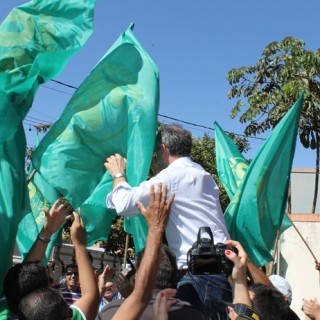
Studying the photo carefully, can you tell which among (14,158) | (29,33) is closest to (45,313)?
(14,158)

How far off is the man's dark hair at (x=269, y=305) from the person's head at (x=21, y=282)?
102 cm

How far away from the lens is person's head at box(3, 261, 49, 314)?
2.63 metres

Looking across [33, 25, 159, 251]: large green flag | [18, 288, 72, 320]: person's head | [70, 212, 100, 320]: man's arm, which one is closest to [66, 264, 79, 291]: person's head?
[33, 25, 159, 251]: large green flag

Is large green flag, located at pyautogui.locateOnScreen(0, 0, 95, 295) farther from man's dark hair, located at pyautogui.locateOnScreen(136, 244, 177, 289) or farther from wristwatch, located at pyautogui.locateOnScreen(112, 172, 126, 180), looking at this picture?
man's dark hair, located at pyautogui.locateOnScreen(136, 244, 177, 289)

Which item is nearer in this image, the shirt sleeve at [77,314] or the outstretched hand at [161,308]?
the outstretched hand at [161,308]

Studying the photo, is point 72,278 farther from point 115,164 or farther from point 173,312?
point 173,312

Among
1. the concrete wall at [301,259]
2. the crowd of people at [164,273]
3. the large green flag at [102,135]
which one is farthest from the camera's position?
the concrete wall at [301,259]

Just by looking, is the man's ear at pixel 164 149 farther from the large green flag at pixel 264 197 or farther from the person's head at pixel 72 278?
the person's head at pixel 72 278

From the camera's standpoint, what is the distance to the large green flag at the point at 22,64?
314cm

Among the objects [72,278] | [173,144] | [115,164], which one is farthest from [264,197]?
[72,278]

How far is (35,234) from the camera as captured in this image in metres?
3.65

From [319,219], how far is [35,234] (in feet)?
30.5

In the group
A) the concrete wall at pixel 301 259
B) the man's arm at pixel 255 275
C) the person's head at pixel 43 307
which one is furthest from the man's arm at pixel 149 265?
the concrete wall at pixel 301 259

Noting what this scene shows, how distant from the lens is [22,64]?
3.50 metres
